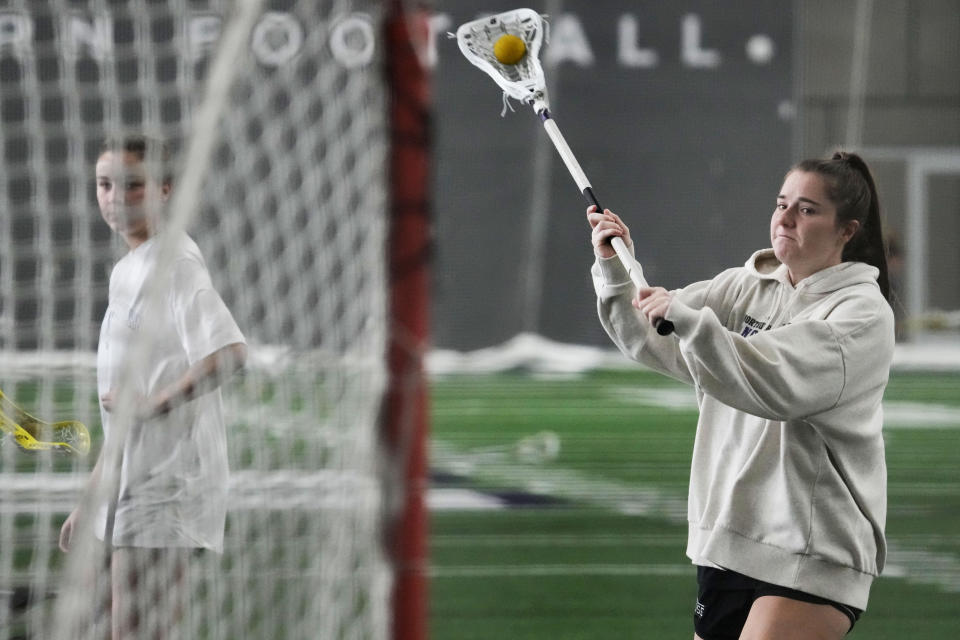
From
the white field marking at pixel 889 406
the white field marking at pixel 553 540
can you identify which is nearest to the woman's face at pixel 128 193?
the white field marking at pixel 553 540

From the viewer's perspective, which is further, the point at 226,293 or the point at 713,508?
the point at 226,293

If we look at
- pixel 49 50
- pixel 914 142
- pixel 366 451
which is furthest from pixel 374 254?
pixel 914 142

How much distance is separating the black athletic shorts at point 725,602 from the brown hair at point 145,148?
1398mm

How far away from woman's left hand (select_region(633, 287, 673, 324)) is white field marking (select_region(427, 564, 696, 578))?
304 cm

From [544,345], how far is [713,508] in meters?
13.0

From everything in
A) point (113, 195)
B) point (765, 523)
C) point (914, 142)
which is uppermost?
point (914, 142)

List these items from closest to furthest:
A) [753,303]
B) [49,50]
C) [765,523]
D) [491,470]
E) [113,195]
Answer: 1. [765,523]
2. [753,303]
3. [113,195]
4. [491,470]
5. [49,50]

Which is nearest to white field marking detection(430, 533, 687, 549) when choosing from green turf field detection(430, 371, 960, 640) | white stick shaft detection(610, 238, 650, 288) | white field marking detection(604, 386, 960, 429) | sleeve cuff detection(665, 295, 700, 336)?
green turf field detection(430, 371, 960, 640)

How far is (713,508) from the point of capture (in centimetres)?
251

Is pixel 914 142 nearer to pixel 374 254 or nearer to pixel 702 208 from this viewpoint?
pixel 702 208

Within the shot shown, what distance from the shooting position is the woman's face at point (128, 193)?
2.77 meters

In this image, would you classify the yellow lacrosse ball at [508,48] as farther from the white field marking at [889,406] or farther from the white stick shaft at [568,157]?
the white field marking at [889,406]

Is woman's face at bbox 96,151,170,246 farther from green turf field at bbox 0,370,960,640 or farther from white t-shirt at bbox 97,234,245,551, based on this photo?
green turf field at bbox 0,370,960,640

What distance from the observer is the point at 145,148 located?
2797 millimetres
